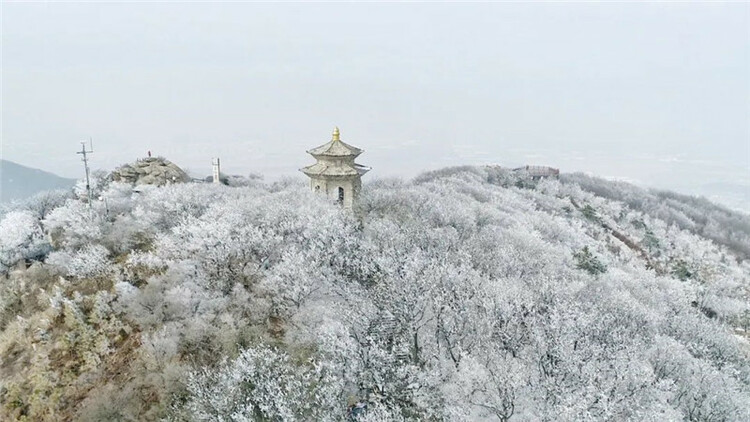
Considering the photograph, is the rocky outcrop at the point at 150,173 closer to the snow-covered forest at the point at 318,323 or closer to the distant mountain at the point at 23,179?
the snow-covered forest at the point at 318,323

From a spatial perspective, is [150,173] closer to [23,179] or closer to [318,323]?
[318,323]

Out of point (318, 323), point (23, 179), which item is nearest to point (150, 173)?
point (318, 323)

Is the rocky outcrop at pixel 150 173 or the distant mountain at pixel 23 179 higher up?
the rocky outcrop at pixel 150 173

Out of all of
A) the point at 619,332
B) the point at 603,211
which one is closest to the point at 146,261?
the point at 619,332

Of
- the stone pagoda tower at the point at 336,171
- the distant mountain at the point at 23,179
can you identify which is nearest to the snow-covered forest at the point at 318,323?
the stone pagoda tower at the point at 336,171

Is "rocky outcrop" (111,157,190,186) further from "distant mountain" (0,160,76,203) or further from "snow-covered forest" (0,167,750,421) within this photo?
"distant mountain" (0,160,76,203)
